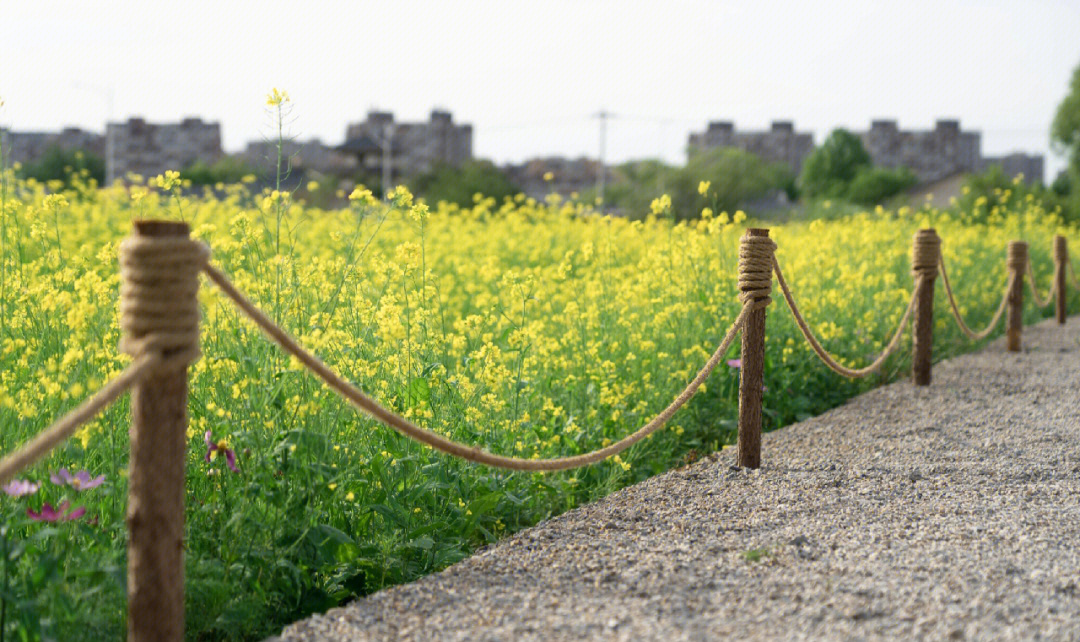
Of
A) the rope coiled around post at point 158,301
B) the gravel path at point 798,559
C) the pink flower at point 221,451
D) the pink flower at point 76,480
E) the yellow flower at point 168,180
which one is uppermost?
the yellow flower at point 168,180

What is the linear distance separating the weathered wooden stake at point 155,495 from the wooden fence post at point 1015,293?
22.5ft

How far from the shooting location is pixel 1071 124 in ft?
95.7

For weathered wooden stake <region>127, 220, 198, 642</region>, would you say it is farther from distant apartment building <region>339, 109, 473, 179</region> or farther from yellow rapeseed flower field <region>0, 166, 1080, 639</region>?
distant apartment building <region>339, 109, 473, 179</region>

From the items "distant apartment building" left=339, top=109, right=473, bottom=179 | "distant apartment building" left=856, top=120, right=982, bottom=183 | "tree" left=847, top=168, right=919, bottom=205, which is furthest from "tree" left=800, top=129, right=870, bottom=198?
"distant apartment building" left=339, top=109, right=473, bottom=179

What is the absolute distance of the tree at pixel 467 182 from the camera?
4050 centimetres

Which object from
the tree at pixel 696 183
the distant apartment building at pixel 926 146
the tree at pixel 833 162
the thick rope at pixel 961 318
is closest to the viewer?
the thick rope at pixel 961 318

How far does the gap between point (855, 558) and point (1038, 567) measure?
510mm

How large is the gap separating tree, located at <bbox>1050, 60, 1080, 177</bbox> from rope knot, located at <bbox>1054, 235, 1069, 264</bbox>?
71.4 feet

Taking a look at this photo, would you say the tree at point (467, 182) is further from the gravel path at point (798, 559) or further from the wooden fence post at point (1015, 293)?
the gravel path at point (798, 559)

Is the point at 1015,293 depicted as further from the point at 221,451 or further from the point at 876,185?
the point at 876,185

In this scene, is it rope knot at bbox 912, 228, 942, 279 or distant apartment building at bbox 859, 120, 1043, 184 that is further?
distant apartment building at bbox 859, 120, 1043, 184

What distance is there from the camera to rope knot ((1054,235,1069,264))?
952 centimetres

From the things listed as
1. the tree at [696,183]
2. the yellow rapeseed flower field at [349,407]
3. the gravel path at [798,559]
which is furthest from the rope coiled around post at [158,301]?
the tree at [696,183]

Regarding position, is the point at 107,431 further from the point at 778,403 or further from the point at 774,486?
the point at 778,403
